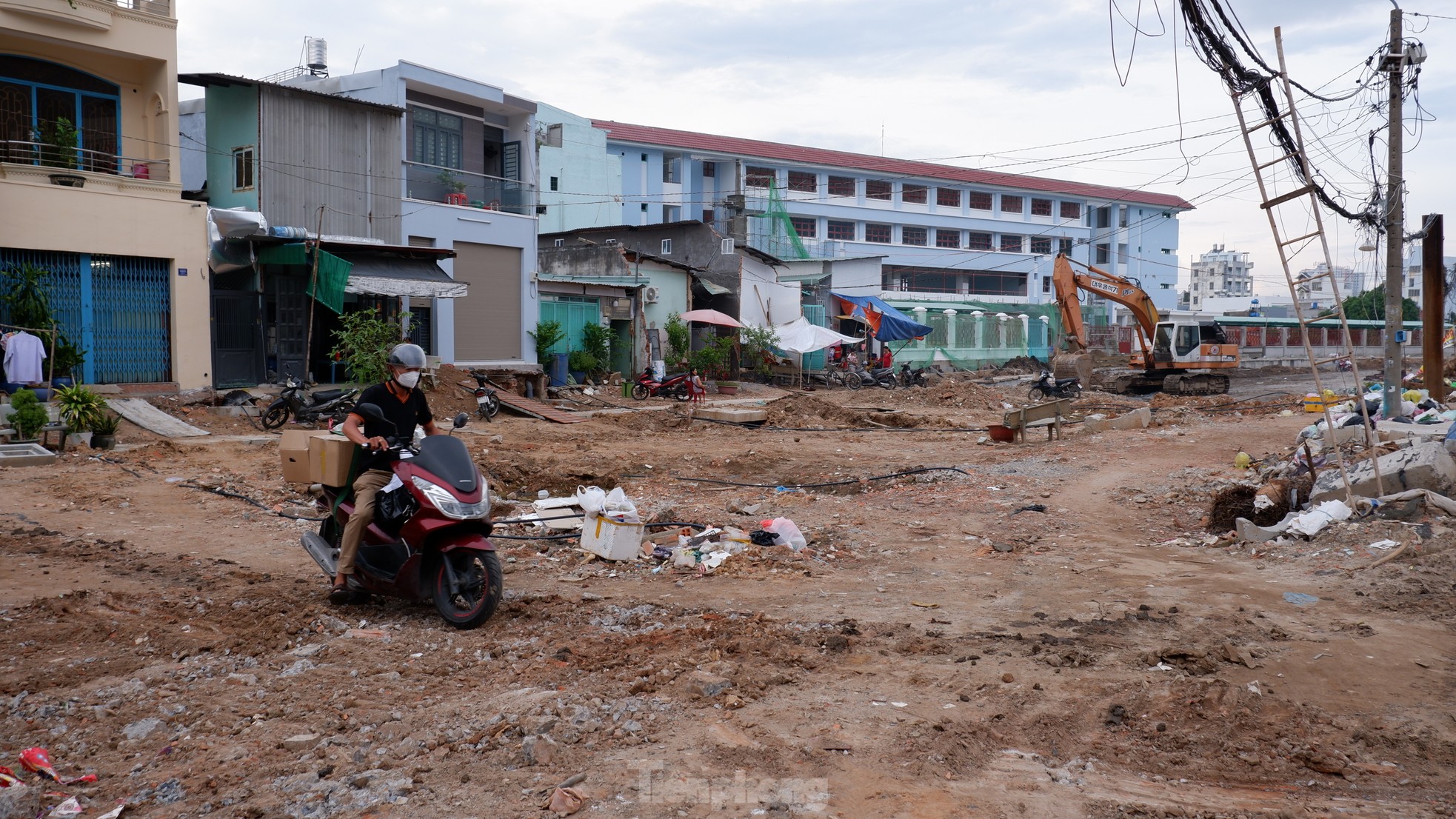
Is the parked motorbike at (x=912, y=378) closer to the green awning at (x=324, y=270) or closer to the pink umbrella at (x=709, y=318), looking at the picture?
the pink umbrella at (x=709, y=318)

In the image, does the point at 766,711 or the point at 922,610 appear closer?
the point at 766,711

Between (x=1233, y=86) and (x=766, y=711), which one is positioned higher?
(x=1233, y=86)

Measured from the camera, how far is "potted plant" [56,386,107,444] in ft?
44.4

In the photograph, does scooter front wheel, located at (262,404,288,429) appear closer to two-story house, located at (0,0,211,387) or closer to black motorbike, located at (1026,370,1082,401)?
two-story house, located at (0,0,211,387)

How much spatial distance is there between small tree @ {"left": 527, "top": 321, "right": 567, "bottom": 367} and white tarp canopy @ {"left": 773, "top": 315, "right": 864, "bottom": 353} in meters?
7.92

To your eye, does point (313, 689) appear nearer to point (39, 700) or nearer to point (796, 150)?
point (39, 700)

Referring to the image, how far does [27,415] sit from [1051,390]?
22.4 m

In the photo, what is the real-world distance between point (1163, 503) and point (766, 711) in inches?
310

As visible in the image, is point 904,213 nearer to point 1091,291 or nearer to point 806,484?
point 1091,291

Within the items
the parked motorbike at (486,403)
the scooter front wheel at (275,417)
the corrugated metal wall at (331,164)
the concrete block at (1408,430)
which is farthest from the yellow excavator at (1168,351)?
the scooter front wheel at (275,417)

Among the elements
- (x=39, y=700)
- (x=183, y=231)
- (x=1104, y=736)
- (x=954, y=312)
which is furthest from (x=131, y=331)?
(x=954, y=312)

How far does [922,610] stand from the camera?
634 cm

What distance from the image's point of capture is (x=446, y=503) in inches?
212

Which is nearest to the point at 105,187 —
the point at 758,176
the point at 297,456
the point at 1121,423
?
the point at 297,456
